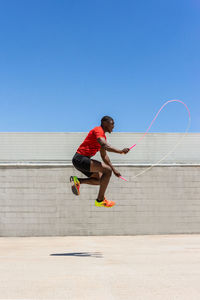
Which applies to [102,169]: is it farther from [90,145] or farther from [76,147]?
[76,147]

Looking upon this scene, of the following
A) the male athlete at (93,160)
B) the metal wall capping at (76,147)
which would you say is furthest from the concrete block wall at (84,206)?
the male athlete at (93,160)

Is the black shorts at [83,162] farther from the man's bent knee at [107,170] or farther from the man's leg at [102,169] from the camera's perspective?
the man's bent knee at [107,170]

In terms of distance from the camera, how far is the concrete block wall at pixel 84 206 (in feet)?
41.9

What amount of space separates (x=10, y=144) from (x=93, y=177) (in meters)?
7.31

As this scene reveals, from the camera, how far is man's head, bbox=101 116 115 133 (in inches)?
245

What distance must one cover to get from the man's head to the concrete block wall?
6.77 meters

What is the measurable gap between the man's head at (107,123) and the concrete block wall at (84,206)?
6766 mm

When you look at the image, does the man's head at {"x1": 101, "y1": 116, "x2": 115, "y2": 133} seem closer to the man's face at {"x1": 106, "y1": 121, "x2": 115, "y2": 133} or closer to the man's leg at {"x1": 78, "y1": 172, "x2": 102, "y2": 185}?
the man's face at {"x1": 106, "y1": 121, "x2": 115, "y2": 133}
